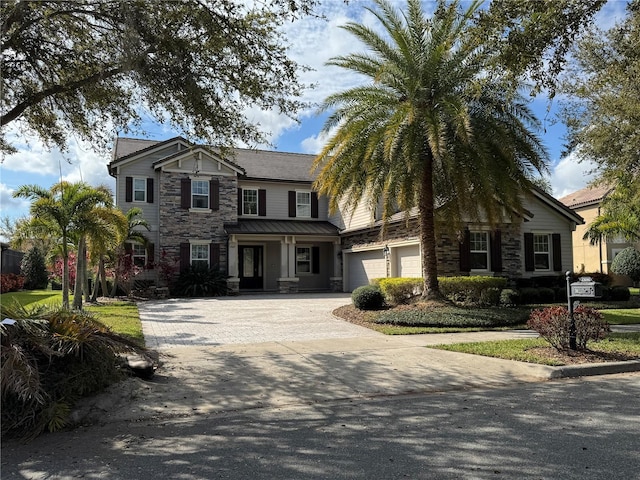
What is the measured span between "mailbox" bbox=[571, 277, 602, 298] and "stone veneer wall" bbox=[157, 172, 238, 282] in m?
18.8

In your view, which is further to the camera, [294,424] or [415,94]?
[415,94]

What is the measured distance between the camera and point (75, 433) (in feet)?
16.4

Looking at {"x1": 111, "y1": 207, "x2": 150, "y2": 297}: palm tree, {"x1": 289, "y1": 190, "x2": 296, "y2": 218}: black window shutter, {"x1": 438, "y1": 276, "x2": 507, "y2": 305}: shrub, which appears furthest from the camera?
{"x1": 289, "y1": 190, "x2": 296, "y2": 218}: black window shutter

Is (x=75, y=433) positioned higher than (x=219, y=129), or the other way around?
(x=219, y=129)

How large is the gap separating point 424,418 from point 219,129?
625 centimetres

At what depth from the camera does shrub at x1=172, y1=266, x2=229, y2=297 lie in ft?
75.5

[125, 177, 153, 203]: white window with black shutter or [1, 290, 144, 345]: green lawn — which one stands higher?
[125, 177, 153, 203]: white window with black shutter

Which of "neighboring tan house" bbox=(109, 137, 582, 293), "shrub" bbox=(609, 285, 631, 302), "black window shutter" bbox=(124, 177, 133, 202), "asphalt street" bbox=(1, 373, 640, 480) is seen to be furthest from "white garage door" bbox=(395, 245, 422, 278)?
"asphalt street" bbox=(1, 373, 640, 480)

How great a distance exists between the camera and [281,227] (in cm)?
2591

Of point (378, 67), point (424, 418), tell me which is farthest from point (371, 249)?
point (424, 418)

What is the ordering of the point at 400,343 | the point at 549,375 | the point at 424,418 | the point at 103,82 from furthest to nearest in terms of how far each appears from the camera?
the point at 400,343 → the point at 103,82 → the point at 549,375 → the point at 424,418

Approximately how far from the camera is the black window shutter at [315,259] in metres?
28.0

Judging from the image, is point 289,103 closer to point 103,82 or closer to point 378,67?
point 103,82

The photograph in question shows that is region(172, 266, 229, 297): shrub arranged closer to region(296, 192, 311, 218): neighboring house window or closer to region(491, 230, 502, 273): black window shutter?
region(296, 192, 311, 218): neighboring house window
